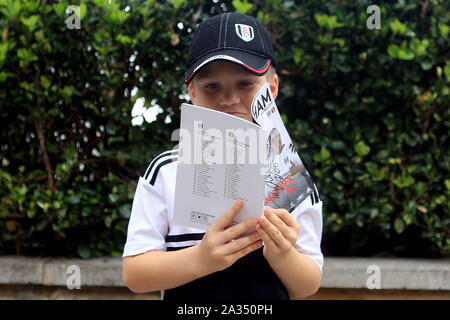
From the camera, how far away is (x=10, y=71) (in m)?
2.71

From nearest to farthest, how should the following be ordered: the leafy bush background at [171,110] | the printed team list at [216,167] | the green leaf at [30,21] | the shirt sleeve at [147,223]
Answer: the printed team list at [216,167] → the shirt sleeve at [147,223] → the green leaf at [30,21] → the leafy bush background at [171,110]

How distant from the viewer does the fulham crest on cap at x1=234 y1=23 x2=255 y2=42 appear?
62.2 inches

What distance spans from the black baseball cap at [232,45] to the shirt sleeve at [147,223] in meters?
0.45

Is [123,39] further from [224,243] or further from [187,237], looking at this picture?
[224,243]

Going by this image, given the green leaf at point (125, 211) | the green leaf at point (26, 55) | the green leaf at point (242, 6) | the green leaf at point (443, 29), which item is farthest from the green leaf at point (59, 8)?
the green leaf at point (443, 29)

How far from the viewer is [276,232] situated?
1304 mm

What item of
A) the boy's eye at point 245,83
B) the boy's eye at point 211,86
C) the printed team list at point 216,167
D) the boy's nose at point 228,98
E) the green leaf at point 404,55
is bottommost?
the printed team list at point 216,167

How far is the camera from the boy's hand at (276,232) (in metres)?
1.29

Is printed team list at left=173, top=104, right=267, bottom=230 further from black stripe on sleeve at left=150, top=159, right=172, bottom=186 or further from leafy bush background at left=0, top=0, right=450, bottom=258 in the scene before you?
leafy bush background at left=0, top=0, right=450, bottom=258

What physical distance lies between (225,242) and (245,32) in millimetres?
809

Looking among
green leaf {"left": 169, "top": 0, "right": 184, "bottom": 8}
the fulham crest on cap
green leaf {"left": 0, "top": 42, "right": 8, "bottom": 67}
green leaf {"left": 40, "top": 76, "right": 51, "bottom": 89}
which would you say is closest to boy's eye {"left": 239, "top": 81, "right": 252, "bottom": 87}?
the fulham crest on cap

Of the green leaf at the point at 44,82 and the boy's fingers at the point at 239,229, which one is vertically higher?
the green leaf at the point at 44,82

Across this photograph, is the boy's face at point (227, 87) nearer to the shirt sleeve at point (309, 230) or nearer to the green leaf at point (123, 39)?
the shirt sleeve at point (309, 230)

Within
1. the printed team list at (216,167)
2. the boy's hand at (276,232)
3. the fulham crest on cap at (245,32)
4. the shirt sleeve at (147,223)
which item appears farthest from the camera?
the fulham crest on cap at (245,32)
